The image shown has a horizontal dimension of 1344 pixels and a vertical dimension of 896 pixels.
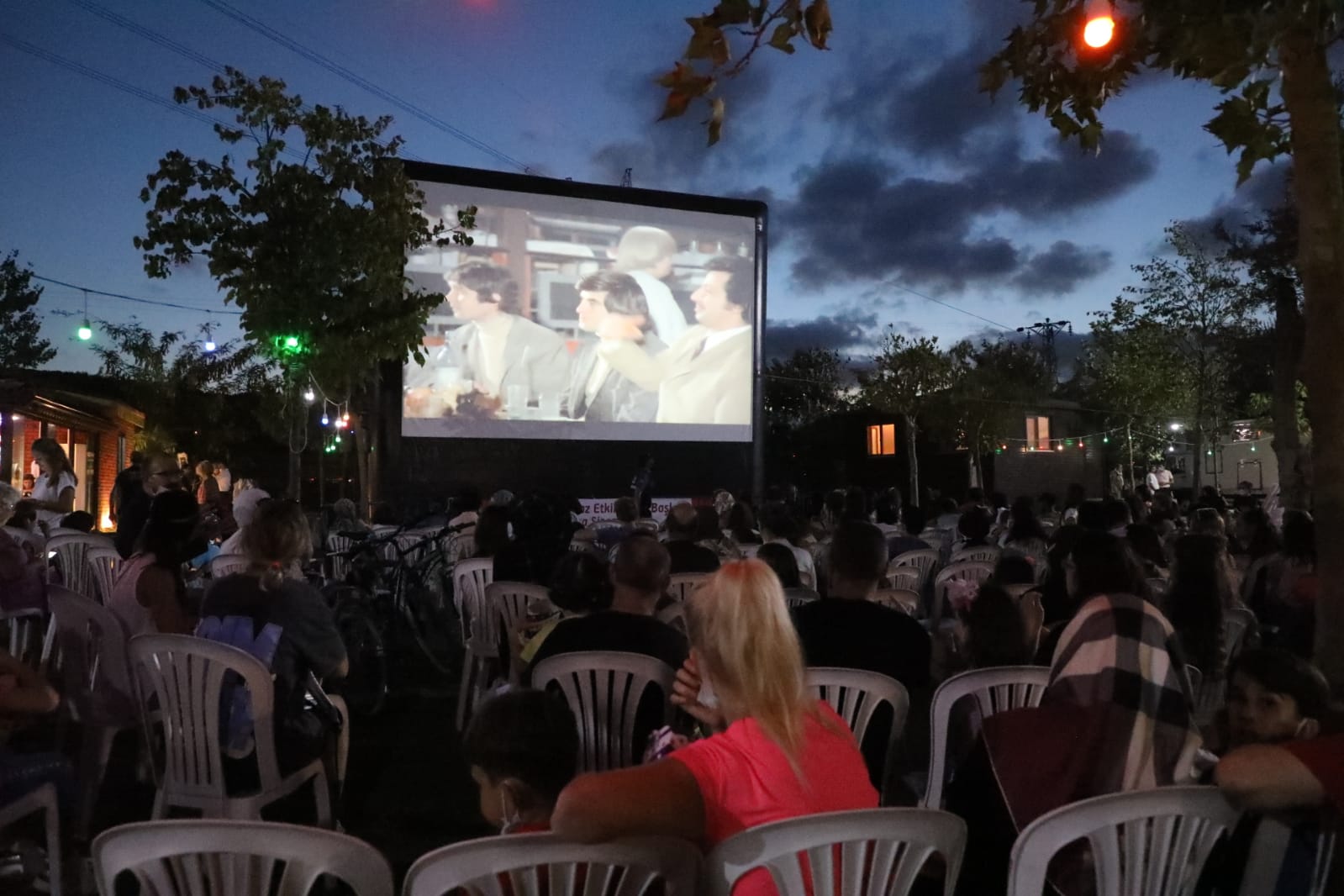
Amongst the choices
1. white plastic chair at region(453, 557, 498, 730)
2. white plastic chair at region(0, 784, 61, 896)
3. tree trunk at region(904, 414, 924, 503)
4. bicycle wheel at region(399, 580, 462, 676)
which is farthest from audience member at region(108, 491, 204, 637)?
tree trunk at region(904, 414, 924, 503)

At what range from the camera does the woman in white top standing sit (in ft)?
23.5

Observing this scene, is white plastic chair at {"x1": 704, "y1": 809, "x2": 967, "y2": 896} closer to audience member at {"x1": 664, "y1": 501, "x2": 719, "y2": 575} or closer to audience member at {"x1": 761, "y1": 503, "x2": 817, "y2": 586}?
audience member at {"x1": 664, "y1": 501, "x2": 719, "y2": 575}

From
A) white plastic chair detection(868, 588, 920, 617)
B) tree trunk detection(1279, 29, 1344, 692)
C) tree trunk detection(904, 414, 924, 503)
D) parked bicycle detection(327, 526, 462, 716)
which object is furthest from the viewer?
tree trunk detection(904, 414, 924, 503)

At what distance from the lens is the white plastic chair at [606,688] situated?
305 centimetres

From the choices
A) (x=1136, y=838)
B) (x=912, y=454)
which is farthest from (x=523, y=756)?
(x=912, y=454)

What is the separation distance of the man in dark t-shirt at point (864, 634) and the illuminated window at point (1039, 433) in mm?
27558

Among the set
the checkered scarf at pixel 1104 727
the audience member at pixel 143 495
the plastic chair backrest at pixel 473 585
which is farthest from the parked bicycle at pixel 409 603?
the checkered scarf at pixel 1104 727

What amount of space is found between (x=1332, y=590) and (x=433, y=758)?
11.9 feet

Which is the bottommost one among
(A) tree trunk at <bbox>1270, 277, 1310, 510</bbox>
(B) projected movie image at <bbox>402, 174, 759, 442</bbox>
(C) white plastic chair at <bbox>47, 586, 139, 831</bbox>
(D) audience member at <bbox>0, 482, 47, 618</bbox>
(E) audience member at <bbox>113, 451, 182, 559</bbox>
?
(C) white plastic chair at <bbox>47, 586, 139, 831</bbox>

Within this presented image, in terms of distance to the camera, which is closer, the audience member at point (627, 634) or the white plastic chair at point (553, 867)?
the white plastic chair at point (553, 867)

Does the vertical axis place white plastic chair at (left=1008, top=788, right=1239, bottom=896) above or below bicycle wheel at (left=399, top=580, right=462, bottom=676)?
above

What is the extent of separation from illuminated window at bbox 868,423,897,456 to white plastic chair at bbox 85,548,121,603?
25.2m

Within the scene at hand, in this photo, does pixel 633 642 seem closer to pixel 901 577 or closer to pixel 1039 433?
pixel 901 577

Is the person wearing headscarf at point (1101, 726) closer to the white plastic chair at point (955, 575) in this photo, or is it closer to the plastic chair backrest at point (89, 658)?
the plastic chair backrest at point (89, 658)
